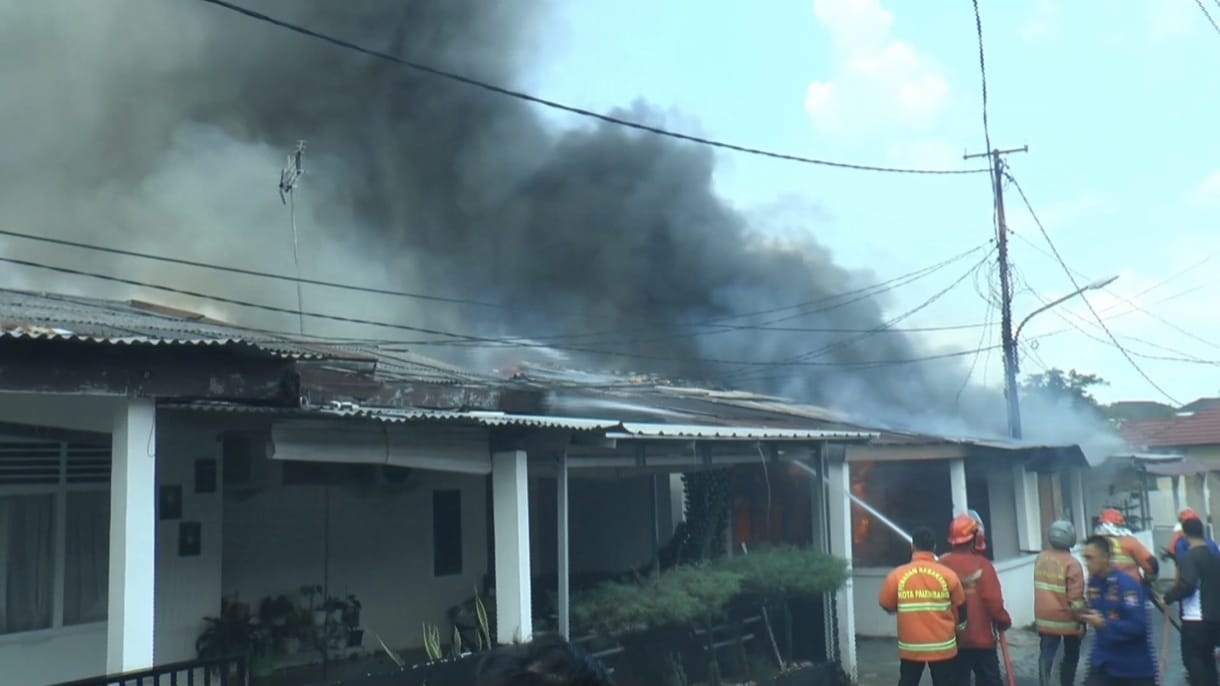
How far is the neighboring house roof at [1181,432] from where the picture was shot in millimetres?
30375

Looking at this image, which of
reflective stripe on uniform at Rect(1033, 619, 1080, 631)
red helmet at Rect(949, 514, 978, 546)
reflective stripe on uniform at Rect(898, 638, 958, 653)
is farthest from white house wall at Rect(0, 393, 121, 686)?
reflective stripe on uniform at Rect(1033, 619, 1080, 631)

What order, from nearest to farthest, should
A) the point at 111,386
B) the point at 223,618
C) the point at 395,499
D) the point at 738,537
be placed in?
the point at 111,386 → the point at 223,618 → the point at 395,499 → the point at 738,537

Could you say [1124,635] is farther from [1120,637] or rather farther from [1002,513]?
[1002,513]

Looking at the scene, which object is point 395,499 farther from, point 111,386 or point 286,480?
point 111,386

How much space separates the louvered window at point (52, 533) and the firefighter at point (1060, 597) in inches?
263

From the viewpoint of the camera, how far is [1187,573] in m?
7.59

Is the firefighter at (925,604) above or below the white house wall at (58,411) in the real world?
below

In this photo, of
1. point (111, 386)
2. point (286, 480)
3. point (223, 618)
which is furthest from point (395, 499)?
point (111, 386)

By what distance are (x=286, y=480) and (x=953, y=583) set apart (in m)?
5.54

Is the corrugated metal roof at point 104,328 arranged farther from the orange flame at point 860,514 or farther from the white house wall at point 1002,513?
the white house wall at point 1002,513

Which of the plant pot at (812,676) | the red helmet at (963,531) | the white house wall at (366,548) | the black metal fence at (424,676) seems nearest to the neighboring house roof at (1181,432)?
the plant pot at (812,676)

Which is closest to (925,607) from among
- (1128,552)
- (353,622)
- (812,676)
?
(1128,552)

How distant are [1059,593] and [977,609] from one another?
0.91 m

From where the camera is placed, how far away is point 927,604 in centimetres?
667
